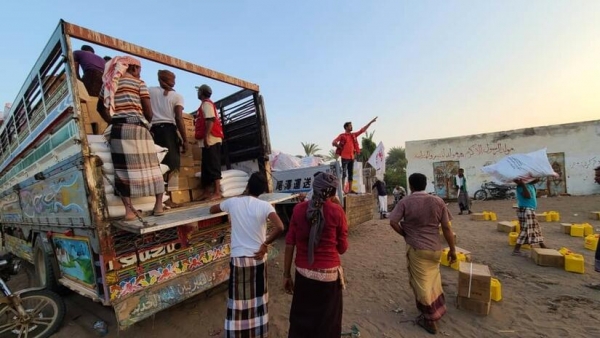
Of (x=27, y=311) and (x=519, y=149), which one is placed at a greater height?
(x=519, y=149)

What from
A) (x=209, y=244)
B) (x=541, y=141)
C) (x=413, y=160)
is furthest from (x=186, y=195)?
(x=541, y=141)

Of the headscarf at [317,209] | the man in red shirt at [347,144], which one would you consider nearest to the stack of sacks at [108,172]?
the headscarf at [317,209]

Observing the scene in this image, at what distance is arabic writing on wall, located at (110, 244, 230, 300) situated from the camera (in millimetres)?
2479

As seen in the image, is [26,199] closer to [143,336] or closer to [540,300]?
[143,336]

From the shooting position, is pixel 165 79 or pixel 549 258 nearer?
pixel 165 79

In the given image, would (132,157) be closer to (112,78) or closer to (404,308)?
(112,78)

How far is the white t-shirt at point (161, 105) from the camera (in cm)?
327

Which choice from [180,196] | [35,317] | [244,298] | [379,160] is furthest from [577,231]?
[35,317]

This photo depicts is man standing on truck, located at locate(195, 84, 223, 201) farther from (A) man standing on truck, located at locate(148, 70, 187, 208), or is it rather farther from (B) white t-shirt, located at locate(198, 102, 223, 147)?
(A) man standing on truck, located at locate(148, 70, 187, 208)

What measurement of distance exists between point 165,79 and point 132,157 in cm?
120

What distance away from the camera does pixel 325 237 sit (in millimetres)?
2260

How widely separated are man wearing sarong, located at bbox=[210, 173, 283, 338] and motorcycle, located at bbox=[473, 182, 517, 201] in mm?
16012

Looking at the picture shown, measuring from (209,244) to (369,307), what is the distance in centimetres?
207

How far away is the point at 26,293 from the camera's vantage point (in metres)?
3.02
